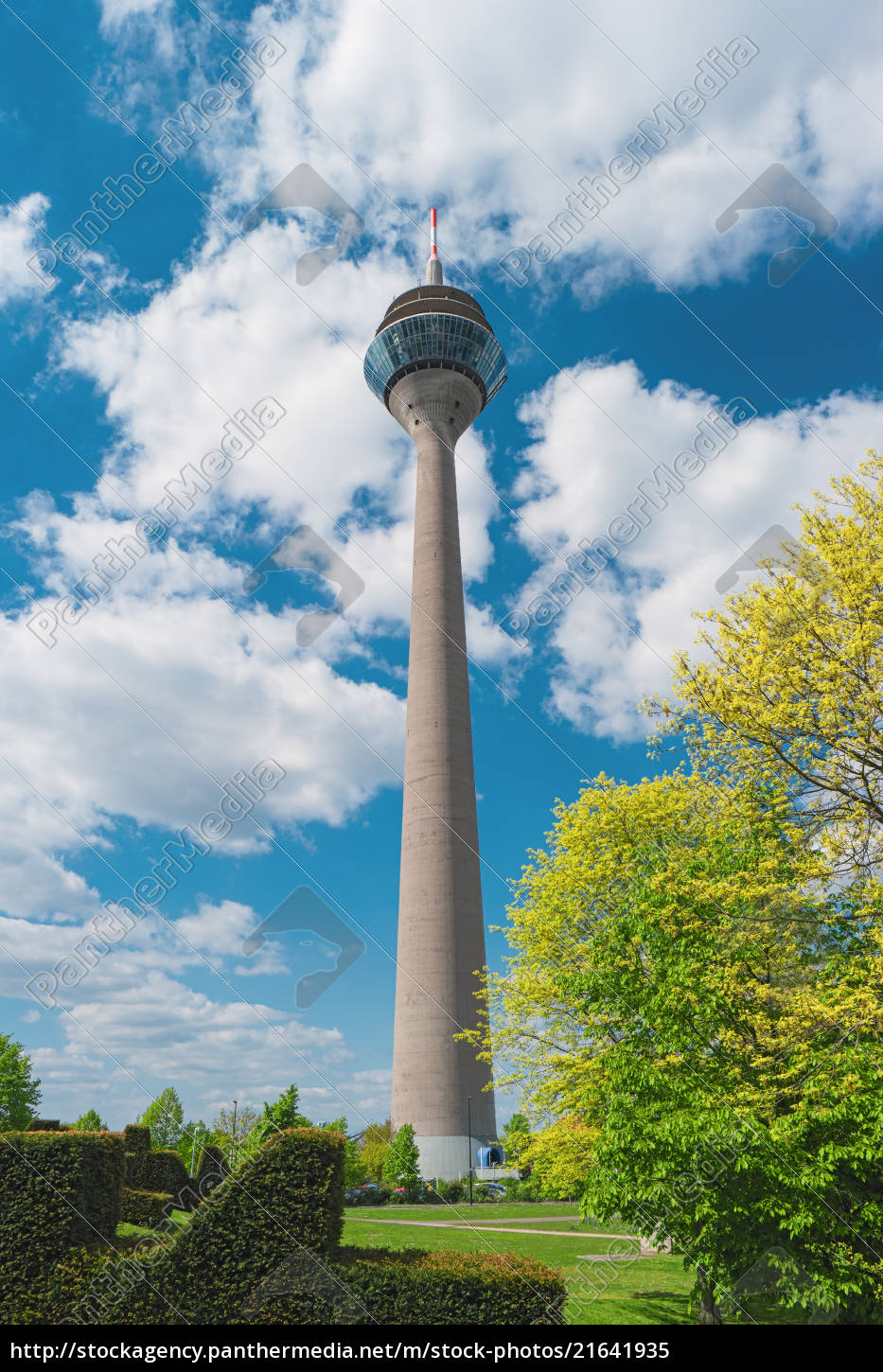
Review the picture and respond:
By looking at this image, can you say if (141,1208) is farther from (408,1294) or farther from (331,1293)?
(408,1294)

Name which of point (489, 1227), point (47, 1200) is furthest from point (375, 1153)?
point (47, 1200)

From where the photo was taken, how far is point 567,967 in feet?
84.3

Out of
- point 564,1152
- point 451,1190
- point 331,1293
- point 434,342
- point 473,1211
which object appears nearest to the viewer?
point 331,1293

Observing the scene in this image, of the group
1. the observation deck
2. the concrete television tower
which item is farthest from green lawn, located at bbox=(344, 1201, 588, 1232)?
the observation deck

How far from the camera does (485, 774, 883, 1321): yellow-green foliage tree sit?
44.7 ft

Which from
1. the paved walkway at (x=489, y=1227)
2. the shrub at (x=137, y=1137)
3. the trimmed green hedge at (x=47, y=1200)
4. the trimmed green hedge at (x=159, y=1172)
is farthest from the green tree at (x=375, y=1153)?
the trimmed green hedge at (x=47, y=1200)

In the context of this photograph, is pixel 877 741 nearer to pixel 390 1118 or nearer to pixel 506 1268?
pixel 506 1268

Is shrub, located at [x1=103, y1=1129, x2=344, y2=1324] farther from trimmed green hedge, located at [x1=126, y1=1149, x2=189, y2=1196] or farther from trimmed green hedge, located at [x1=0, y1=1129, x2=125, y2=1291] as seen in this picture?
trimmed green hedge, located at [x1=126, y1=1149, x2=189, y2=1196]

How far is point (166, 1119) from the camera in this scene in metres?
79.4

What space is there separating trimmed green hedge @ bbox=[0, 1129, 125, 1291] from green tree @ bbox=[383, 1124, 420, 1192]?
39.7 metres

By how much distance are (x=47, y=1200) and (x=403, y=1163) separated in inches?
1627

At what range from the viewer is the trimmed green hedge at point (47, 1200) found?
47.0ft
